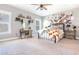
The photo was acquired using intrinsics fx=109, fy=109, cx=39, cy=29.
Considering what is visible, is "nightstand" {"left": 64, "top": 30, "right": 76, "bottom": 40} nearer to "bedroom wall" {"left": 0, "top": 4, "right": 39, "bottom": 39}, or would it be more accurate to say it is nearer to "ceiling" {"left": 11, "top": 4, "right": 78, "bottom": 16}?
"ceiling" {"left": 11, "top": 4, "right": 78, "bottom": 16}

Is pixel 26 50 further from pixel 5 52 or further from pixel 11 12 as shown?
pixel 11 12

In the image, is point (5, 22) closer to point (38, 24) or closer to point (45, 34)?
point (38, 24)

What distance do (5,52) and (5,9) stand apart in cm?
79

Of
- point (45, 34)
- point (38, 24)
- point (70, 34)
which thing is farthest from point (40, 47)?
point (70, 34)

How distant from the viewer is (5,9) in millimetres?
1955

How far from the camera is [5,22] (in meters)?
2.00

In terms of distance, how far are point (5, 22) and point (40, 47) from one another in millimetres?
796

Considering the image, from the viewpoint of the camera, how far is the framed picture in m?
1.97

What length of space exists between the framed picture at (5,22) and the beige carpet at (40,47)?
0.22 metres

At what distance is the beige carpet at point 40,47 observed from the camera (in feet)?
6.54

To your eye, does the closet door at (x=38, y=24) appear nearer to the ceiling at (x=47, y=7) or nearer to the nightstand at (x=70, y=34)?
the ceiling at (x=47, y=7)

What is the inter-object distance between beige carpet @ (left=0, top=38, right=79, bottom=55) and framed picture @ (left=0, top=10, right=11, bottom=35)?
22cm

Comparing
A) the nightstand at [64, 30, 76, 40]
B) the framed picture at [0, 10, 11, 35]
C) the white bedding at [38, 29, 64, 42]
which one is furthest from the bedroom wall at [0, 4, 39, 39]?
the nightstand at [64, 30, 76, 40]

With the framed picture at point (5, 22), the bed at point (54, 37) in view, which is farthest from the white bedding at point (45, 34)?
the framed picture at point (5, 22)
